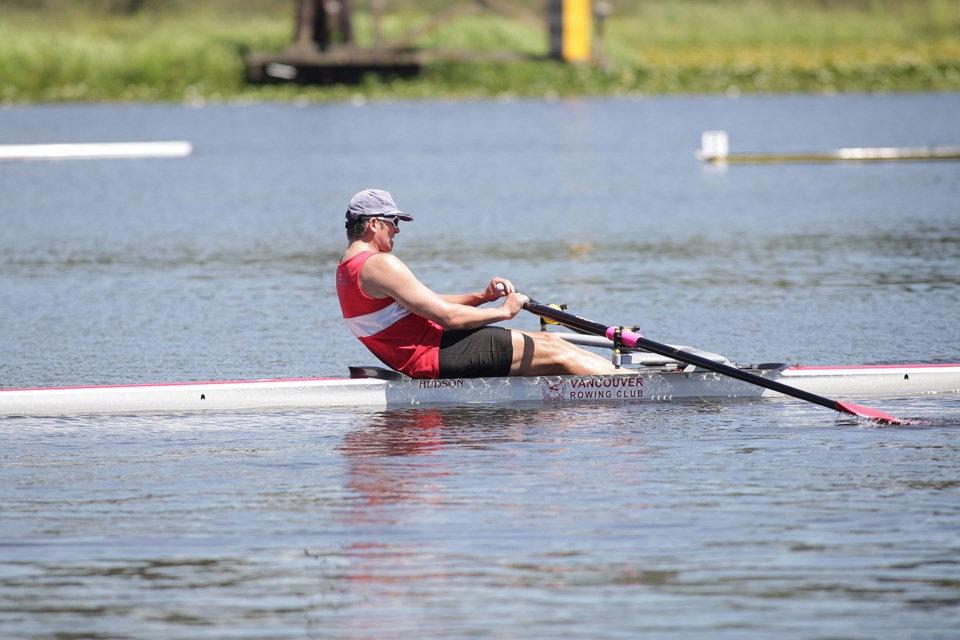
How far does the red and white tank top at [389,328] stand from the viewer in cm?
1087

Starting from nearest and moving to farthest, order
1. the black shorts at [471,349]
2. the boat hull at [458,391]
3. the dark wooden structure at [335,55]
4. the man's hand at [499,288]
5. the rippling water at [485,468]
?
the rippling water at [485,468] → the man's hand at [499,288] → the black shorts at [471,349] → the boat hull at [458,391] → the dark wooden structure at [335,55]

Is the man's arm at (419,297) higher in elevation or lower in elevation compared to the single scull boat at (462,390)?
higher

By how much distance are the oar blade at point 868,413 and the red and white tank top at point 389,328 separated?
2.70 metres

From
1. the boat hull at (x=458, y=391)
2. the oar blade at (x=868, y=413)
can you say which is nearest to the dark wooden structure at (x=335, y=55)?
the boat hull at (x=458, y=391)

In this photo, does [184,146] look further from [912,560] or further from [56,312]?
[912,560]

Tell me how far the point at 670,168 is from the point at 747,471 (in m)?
24.9

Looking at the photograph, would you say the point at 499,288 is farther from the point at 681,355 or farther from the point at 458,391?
the point at 681,355

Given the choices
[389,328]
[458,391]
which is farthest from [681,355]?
[389,328]

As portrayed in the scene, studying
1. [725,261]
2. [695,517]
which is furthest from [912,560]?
[725,261]

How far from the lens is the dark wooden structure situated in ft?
203

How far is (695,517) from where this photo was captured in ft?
27.9

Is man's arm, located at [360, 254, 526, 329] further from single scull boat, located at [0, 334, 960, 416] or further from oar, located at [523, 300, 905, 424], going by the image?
single scull boat, located at [0, 334, 960, 416]

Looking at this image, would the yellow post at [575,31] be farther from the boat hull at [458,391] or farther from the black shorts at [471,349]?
the black shorts at [471,349]

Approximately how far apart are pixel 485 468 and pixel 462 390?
163 centimetres
